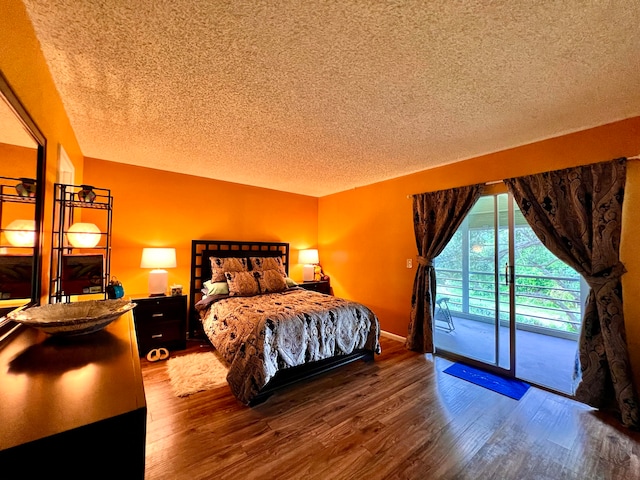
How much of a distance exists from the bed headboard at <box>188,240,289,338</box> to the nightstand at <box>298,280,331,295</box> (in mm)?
872

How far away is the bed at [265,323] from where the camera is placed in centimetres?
231

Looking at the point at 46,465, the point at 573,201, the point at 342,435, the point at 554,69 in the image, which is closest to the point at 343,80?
the point at 554,69

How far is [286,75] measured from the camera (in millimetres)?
1704

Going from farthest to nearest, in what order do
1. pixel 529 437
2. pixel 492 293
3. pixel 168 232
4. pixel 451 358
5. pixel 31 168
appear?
1. pixel 168 232
2. pixel 451 358
3. pixel 492 293
4. pixel 529 437
5. pixel 31 168

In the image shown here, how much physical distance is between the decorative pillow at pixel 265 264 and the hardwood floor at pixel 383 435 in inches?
71.7

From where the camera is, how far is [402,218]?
149 inches

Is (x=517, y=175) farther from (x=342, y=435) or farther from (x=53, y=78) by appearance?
(x=53, y=78)

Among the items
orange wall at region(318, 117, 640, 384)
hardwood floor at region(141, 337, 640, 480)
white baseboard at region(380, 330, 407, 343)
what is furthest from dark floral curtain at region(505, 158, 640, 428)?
white baseboard at region(380, 330, 407, 343)

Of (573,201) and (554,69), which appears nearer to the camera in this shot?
(554,69)

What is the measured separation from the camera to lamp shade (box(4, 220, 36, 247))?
1121mm

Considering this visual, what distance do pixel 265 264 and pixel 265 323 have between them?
6.08ft

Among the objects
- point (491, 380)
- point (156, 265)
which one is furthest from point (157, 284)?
point (491, 380)

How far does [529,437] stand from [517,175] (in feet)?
7.78

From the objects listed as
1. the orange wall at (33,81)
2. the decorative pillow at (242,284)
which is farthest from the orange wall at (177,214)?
the orange wall at (33,81)
